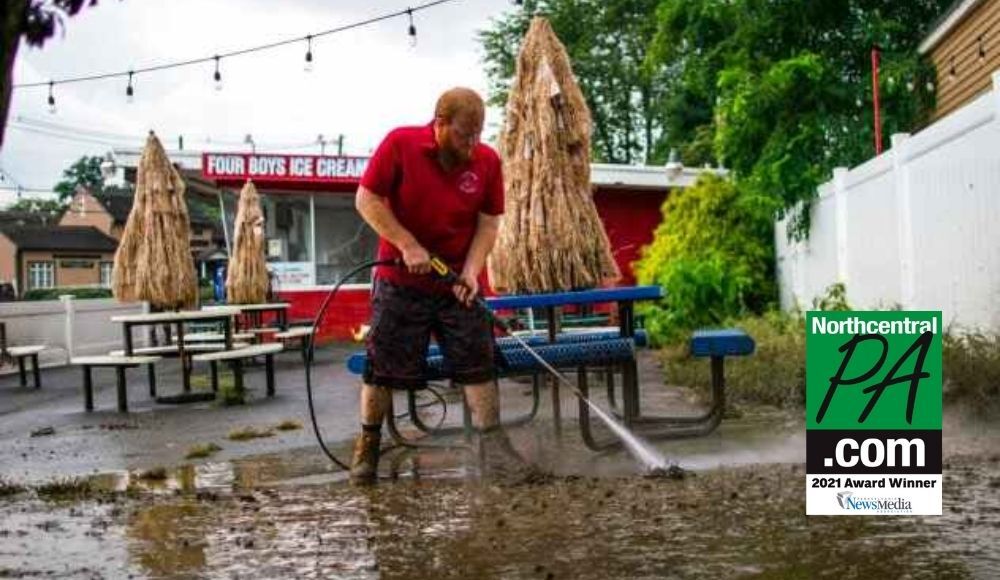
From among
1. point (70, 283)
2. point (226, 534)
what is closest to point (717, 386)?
point (226, 534)

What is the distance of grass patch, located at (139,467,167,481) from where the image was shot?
6156mm

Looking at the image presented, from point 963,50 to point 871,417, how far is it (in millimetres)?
12526

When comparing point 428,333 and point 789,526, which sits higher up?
→ point 428,333

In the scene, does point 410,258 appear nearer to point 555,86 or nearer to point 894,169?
point 555,86

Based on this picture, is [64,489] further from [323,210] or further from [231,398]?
[323,210]

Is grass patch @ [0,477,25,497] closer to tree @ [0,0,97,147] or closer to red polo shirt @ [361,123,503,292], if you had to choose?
red polo shirt @ [361,123,503,292]

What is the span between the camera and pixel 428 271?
532cm

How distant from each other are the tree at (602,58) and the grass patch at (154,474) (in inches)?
1368

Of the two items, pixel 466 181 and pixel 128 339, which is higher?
pixel 466 181

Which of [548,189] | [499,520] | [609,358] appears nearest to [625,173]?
[548,189]

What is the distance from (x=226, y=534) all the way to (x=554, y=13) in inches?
1539

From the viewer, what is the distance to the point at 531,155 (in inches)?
389

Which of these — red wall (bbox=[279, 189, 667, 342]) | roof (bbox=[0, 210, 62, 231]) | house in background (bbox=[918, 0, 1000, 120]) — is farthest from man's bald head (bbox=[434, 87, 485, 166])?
roof (bbox=[0, 210, 62, 231])

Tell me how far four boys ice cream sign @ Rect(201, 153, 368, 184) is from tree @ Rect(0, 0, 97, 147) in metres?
19.5
